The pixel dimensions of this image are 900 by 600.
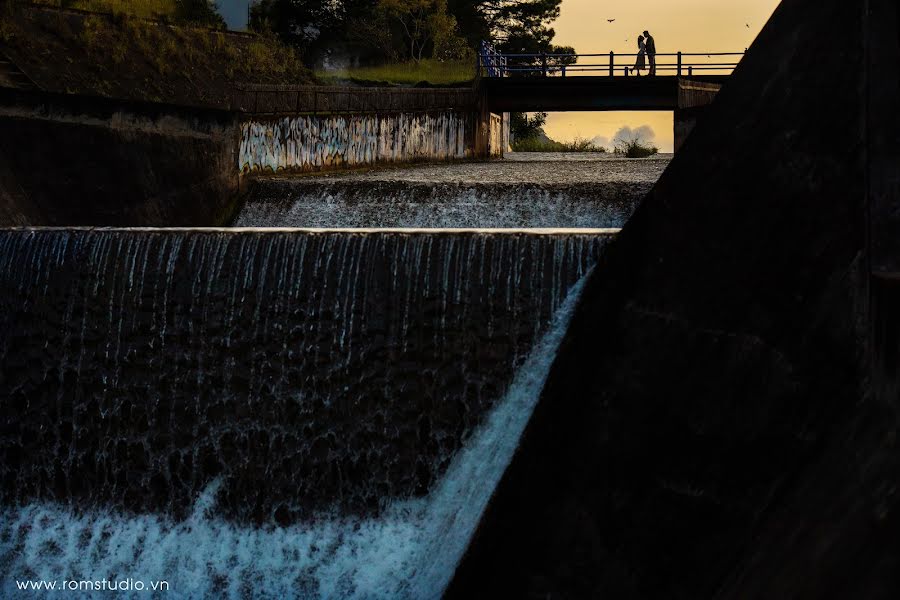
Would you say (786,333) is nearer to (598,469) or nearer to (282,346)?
(598,469)

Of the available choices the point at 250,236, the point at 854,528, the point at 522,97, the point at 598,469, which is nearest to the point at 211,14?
the point at 522,97

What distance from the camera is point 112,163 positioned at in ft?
38.5

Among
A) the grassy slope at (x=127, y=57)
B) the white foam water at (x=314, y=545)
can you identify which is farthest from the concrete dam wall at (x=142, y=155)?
the white foam water at (x=314, y=545)

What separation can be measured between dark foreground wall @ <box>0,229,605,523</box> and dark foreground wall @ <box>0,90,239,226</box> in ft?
9.82

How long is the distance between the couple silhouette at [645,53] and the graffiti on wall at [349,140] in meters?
4.11

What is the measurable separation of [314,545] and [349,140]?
10036mm

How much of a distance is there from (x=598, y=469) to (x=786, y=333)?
122 cm

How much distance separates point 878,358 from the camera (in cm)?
418

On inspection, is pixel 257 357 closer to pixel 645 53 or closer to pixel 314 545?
pixel 314 545

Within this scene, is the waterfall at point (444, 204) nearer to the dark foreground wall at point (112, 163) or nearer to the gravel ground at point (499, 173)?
the dark foreground wall at point (112, 163)

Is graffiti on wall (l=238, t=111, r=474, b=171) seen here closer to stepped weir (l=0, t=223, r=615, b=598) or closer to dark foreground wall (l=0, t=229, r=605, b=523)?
dark foreground wall (l=0, t=229, r=605, b=523)

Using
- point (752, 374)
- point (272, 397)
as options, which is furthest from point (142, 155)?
point (752, 374)

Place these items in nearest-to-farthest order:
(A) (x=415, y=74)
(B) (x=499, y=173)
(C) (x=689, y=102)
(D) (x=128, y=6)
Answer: (B) (x=499, y=173) → (D) (x=128, y=6) → (C) (x=689, y=102) → (A) (x=415, y=74)

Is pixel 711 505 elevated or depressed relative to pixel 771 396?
depressed
